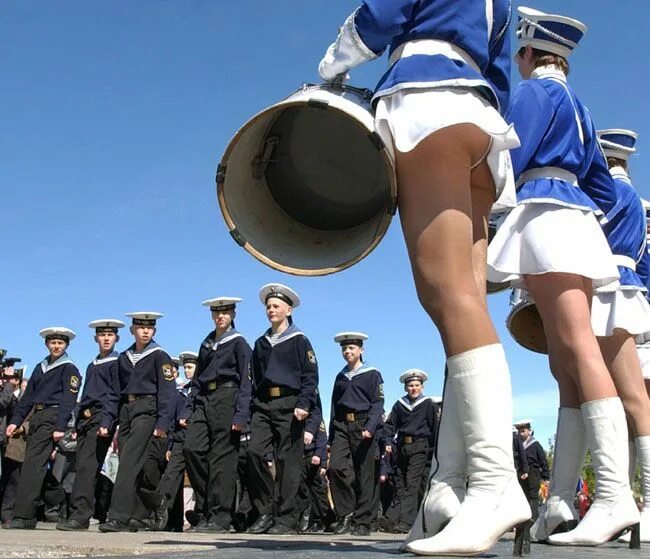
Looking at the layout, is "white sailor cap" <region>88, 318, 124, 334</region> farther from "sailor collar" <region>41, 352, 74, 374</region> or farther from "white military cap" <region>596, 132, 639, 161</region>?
"white military cap" <region>596, 132, 639, 161</region>

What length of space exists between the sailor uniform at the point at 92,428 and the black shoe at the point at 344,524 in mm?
2856

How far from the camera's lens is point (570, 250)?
3551mm

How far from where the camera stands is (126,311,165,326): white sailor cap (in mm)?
8500

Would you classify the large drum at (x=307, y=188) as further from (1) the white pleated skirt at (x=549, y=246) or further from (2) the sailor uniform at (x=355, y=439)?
(2) the sailor uniform at (x=355, y=439)

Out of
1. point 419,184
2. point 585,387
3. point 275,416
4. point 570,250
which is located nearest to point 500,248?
point 570,250

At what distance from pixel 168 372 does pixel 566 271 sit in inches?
203

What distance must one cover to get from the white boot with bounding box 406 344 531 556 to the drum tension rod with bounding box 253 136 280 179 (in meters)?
0.90

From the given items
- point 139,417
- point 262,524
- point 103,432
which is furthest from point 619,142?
point 103,432

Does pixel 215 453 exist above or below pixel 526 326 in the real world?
below

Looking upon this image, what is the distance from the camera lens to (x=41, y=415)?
848 centimetres

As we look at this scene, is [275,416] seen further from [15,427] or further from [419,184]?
[419,184]

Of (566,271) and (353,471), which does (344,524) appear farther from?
(566,271)

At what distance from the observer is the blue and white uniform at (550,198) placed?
357 centimetres

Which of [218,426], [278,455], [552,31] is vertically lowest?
[278,455]
